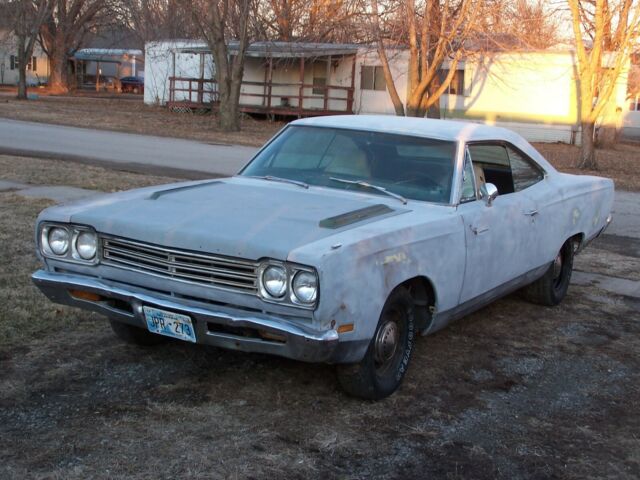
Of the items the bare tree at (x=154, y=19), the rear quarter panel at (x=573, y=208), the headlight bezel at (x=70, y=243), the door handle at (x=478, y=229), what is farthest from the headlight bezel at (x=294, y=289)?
the bare tree at (x=154, y=19)

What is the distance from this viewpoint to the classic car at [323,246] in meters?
4.12

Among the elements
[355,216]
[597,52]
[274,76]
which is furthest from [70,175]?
[274,76]

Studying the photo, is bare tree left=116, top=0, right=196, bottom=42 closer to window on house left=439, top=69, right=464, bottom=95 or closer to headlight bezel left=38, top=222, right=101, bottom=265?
window on house left=439, top=69, right=464, bottom=95

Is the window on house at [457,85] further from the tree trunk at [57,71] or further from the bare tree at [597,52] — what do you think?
the tree trunk at [57,71]

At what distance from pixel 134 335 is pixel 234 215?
124 centimetres

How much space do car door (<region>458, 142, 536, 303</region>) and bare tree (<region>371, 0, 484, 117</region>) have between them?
17613 millimetres

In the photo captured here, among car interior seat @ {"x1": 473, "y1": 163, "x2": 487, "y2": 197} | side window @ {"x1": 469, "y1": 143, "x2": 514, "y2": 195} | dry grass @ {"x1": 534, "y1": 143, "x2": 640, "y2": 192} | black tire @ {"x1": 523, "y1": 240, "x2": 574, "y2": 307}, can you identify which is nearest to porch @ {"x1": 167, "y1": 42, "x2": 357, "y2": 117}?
dry grass @ {"x1": 534, "y1": 143, "x2": 640, "y2": 192}

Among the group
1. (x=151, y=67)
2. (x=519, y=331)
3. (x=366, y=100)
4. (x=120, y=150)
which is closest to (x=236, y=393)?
(x=519, y=331)

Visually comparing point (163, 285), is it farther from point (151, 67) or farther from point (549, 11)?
point (151, 67)

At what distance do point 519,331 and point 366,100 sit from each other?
103 feet

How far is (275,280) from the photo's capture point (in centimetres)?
411

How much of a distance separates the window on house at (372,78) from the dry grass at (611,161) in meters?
8.30

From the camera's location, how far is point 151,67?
43562 mm

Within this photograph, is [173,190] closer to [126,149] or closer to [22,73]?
[126,149]
